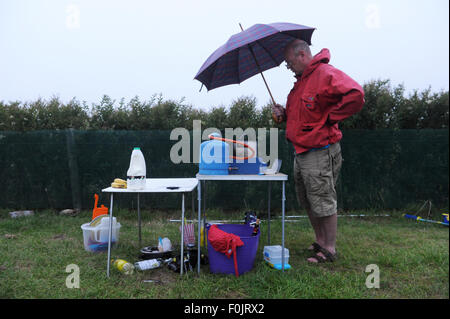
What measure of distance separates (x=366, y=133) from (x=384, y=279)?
10.7 feet

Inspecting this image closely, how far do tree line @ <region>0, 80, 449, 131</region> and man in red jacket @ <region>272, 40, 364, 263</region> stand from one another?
2.66 meters

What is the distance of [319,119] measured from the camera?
2555 millimetres

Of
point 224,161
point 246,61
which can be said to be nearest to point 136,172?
point 224,161

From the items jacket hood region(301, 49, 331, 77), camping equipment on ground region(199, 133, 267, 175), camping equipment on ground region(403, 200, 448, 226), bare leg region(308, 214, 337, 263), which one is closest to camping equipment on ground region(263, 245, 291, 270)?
bare leg region(308, 214, 337, 263)

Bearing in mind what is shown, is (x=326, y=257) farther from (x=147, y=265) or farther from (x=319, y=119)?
(x=147, y=265)

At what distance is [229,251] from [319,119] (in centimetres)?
136

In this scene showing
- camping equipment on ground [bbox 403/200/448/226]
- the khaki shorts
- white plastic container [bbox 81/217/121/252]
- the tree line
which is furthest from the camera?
the tree line

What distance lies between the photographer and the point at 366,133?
507 cm

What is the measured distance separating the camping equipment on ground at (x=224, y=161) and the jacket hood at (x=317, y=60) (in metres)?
0.87

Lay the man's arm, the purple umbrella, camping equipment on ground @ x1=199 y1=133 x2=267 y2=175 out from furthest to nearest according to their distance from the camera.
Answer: the purple umbrella
camping equipment on ground @ x1=199 y1=133 x2=267 y2=175
the man's arm

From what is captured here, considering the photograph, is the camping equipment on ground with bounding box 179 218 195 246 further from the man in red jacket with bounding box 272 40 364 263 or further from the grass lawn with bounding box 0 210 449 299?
the man in red jacket with bounding box 272 40 364 263

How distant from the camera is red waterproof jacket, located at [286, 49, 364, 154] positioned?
2377 millimetres
